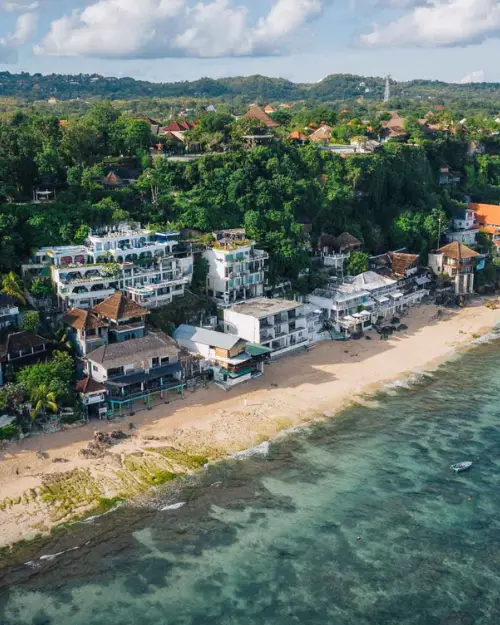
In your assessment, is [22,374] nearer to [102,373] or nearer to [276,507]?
[102,373]

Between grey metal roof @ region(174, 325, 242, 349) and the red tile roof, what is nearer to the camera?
the red tile roof

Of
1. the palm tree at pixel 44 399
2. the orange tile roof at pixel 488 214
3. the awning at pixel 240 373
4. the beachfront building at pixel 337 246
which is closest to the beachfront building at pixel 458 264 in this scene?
the beachfront building at pixel 337 246

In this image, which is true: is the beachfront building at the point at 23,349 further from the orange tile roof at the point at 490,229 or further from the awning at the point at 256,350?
the orange tile roof at the point at 490,229

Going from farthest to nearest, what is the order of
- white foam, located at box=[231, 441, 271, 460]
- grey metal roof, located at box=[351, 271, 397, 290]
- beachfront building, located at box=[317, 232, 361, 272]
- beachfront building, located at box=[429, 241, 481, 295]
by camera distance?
1. beachfront building, located at box=[429, 241, 481, 295]
2. beachfront building, located at box=[317, 232, 361, 272]
3. grey metal roof, located at box=[351, 271, 397, 290]
4. white foam, located at box=[231, 441, 271, 460]

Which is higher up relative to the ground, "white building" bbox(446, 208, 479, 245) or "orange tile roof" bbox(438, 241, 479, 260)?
"white building" bbox(446, 208, 479, 245)

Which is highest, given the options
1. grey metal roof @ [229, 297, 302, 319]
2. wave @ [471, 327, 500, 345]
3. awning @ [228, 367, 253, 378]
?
grey metal roof @ [229, 297, 302, 319]

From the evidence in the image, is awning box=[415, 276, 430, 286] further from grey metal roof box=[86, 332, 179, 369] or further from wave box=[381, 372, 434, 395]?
grey metal roof box=[86, 332, 179, 369]

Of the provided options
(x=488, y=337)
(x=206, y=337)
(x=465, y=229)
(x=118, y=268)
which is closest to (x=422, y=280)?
(x=488, y=337)

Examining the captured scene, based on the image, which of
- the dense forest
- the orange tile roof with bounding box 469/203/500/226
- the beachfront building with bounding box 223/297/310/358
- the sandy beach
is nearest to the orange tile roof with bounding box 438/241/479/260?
the dense forest
